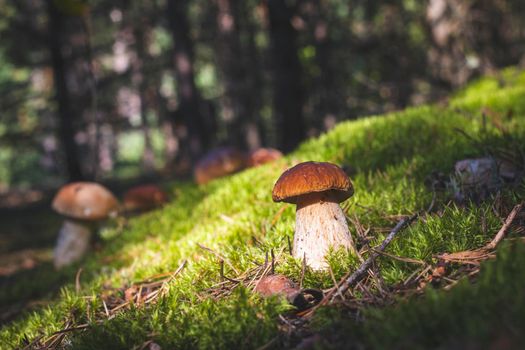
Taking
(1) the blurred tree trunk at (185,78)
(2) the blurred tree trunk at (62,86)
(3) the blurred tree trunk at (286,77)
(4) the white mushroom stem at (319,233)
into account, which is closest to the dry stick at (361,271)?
(4) the white mushroom stem at (319,233)

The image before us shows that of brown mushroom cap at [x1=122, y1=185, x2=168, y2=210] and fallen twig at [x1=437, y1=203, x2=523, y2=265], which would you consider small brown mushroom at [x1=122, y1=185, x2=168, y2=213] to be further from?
fallen twig at [x1=437, y1=203, x2=523, y2=265]

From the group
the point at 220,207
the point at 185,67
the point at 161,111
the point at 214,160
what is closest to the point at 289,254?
the point at 220,207

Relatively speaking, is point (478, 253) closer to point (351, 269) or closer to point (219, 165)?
point (351, 269)

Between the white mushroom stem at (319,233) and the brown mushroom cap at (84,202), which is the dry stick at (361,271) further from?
the brown mushroom cap at (84,202)

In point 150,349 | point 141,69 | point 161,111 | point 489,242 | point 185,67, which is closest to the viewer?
point 150,349

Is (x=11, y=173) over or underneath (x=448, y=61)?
underneath

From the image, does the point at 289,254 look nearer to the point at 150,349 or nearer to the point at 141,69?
the point at 150,349
